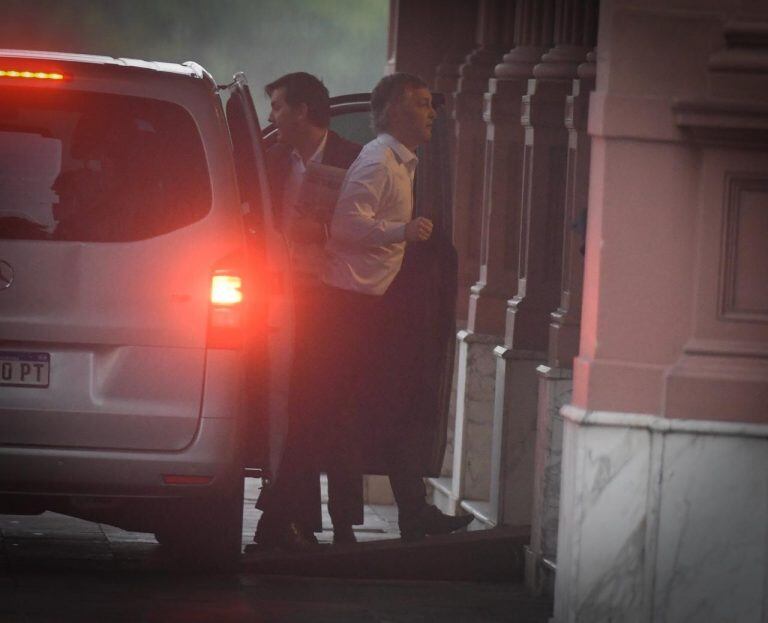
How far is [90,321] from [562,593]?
1.91 m

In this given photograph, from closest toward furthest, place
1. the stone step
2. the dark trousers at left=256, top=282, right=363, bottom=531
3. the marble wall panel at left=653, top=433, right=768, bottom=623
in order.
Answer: the marble wall panel at left=653, top=433, right=768, bottom=623 < the stone step < the dark trousers at left=256, top=282, right=363, bottom=531

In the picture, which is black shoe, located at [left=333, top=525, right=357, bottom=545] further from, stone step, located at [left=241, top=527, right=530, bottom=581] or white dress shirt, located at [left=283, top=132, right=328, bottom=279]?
white dress shirt, located at [left=283, top=132, right=328, bottom=279]

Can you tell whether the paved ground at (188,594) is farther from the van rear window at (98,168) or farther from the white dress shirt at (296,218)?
the van rear window at (98,168)

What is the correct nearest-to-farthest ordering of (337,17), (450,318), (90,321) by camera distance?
(90,321)
(450,318)
(337,17)

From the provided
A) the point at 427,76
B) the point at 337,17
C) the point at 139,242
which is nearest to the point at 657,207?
the point at 139,242

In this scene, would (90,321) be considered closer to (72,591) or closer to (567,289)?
(72,591)

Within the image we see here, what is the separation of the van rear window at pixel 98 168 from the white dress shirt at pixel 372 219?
4.39 ft

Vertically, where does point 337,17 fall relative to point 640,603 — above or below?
above

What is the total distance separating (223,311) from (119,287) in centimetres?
38

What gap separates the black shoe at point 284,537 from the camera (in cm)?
1065

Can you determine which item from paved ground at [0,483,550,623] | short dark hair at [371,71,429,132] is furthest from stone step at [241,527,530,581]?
short dark hair at [371,71,429,132]

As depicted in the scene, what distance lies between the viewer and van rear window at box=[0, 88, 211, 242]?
9.17m

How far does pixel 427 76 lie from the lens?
1360 cm

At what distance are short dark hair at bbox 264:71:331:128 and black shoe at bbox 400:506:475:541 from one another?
1700 mm
